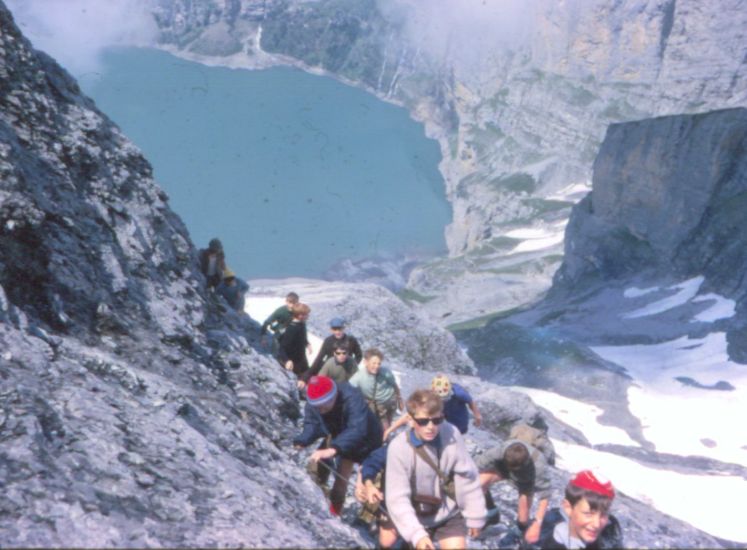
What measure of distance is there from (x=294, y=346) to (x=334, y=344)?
97.7 inches

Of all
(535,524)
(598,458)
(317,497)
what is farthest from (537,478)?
(598,458)

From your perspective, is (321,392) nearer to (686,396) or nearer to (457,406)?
(457,406)

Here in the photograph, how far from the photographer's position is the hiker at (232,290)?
17516mm

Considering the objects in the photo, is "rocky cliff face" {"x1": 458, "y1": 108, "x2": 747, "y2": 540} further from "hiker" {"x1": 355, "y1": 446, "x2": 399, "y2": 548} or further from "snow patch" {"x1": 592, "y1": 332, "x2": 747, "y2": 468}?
"hiker" {"x1": 355, "y1": 446, "x2": 399, "y2": 548}

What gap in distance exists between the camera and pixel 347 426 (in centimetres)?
809

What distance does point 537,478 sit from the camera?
889 centimetres

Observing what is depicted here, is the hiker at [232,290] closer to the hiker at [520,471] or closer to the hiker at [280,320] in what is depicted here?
the hiker at [280,320]

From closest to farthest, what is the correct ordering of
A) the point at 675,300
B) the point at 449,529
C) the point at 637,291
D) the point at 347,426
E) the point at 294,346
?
1. the point at 449,529
2. the point at 347,426
3. the point at 294,346
4. the point at 675,300
5. the point at 637,291

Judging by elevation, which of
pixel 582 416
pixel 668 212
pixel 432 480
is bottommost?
pixel 582 416

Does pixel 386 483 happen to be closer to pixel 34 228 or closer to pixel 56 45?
pixel 34 228

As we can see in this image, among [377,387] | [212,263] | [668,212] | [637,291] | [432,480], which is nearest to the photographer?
[432,480]

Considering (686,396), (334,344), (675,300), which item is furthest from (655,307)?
(334,344)

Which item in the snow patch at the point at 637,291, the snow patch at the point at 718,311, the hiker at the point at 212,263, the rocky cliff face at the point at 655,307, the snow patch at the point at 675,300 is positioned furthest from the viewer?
the snow patch at the point at 637,291

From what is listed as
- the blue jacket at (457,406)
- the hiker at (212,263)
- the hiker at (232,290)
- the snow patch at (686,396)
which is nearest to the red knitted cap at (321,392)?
the blue jacket at (457,406)
